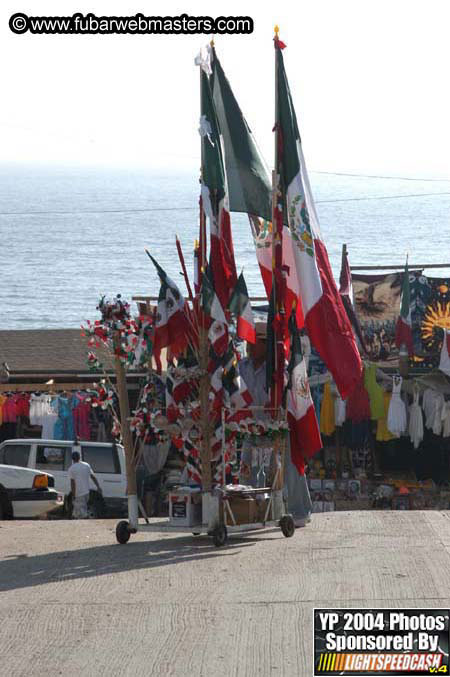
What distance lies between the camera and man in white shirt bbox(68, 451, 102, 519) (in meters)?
18.3

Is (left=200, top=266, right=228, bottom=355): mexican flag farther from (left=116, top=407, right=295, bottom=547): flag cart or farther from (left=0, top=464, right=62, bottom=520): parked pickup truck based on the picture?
(left=0, top=464, right=62, bottom=520): parked pickup truck

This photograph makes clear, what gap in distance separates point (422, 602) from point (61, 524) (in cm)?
597

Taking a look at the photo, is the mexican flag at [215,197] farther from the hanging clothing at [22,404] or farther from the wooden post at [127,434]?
the hanging clothing at [22,404]

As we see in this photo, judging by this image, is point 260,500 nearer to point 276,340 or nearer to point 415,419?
point 276,340

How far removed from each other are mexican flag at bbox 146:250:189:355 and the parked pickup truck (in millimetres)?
5373

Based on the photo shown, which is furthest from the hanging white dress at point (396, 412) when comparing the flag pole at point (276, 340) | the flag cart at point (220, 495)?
the flag cart at point (220, 495)

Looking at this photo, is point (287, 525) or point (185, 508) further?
point (287, 525)

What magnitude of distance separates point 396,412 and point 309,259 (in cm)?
786

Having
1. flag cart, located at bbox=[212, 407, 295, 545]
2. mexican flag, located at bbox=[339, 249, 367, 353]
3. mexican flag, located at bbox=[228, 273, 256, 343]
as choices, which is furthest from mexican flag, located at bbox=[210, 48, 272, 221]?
mexican flag, located at bbox=[339, 249, 367, 353]

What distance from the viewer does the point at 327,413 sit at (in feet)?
70.9

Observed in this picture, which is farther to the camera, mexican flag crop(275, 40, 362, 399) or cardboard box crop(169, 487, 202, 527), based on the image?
mexican flag crop(275, 40, 362, 399)

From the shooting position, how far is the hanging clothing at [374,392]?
2147cm

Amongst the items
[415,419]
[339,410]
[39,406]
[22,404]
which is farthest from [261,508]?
[22,404]

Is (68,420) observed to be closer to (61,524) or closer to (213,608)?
(61,524)
